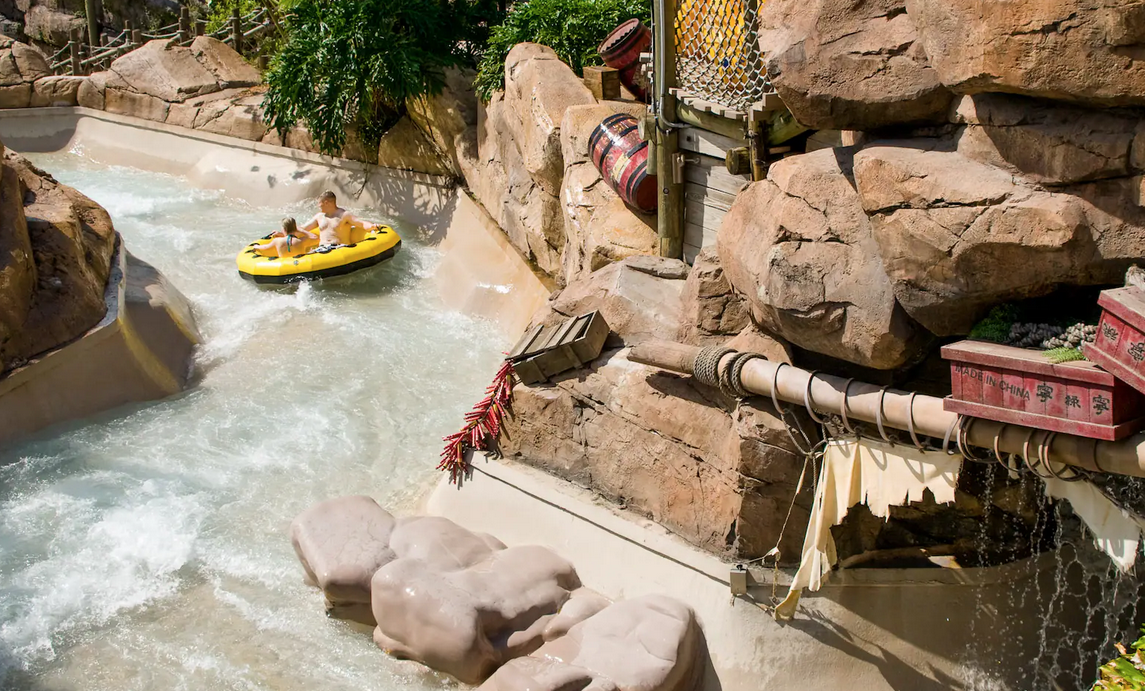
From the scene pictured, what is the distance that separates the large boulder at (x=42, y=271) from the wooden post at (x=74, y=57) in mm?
9840

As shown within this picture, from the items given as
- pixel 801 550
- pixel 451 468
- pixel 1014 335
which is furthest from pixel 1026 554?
pixel 451 468

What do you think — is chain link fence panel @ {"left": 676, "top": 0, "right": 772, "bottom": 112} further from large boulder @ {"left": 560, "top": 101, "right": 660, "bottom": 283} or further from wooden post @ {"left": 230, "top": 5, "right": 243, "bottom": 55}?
wooden post @ {"left": 230, "top": 5, "right": 243, "bottom": 55}

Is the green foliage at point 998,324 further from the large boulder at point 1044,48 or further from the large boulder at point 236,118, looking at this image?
the large boulder at point 236,118

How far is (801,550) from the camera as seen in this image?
648 cm

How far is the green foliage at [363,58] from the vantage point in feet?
45.6

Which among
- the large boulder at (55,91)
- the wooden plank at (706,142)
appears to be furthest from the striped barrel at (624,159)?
the large boulder at (55,91)

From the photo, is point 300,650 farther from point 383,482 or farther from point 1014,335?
point 1014,335

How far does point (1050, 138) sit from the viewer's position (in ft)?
15.0

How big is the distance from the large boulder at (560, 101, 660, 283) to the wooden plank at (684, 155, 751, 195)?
0.78 metres

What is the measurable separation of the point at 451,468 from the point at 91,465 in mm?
3177

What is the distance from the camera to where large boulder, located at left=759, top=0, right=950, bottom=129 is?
5109 mm

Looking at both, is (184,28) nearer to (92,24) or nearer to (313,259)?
(92,24)

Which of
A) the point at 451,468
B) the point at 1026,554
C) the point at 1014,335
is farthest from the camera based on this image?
the point at 451,468

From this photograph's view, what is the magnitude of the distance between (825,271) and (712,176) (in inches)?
116
